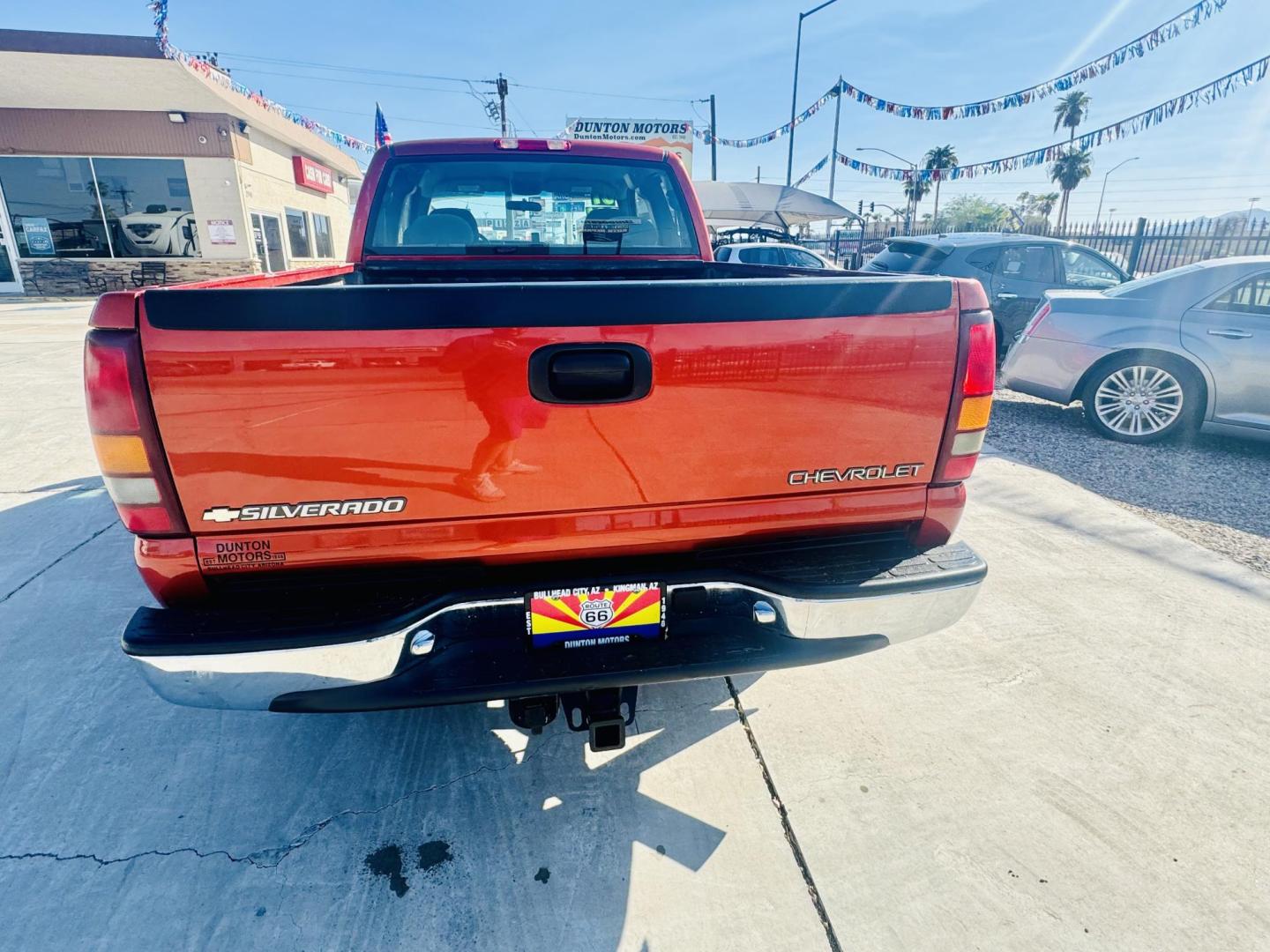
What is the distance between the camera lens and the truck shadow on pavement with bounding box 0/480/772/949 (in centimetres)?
179

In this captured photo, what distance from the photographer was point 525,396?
1.65 metres

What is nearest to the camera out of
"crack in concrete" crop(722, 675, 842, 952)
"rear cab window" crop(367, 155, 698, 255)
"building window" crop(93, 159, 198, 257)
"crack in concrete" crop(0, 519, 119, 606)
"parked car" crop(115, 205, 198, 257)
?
"crack in concrete" crop(722, 675, 842, 952)

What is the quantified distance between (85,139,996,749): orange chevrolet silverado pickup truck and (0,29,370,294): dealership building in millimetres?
18279

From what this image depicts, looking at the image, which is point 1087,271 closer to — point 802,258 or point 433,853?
point 802,258

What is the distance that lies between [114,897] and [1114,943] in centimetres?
264

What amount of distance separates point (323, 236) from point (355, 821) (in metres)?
29.0

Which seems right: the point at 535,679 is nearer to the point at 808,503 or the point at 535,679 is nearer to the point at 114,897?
the point at 808,503

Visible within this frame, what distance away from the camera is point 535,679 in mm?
1725

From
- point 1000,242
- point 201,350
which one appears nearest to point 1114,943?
point 201,350

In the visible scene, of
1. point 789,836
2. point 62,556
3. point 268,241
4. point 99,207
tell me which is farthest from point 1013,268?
point 99,207

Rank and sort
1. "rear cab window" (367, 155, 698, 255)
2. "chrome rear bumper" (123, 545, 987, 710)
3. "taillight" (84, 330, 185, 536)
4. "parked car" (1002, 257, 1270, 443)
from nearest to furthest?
"taillight" (84, 330, 185, 536)
"chrome rear bumper" (123, 545, 987, 710)
"rear cab window" (367, 155, 698, 255)
"parked car" (1002, 257, 1270, 443)

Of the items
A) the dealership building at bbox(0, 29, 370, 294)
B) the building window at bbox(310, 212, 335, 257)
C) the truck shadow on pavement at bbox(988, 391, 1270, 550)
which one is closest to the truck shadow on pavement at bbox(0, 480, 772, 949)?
the truck shadow on pavement at bbox(988, 391, 1270, 550)

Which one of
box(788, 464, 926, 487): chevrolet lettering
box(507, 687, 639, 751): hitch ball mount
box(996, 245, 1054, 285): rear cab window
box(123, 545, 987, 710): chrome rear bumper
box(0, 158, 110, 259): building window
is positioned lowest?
box(507, 687, 639, 751): hitch ball mount

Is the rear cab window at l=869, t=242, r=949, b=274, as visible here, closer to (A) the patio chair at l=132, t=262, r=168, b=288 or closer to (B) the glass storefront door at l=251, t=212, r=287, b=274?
(B) the glass storefront door at l=251, t=212, r=287, b=274
